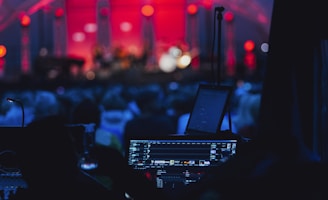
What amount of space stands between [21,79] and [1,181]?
22003 millimetres

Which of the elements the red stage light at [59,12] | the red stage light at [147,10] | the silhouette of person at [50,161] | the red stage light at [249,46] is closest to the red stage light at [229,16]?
the red stage light at [249,46]

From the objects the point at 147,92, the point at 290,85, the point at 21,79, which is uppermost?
the point at 290,85

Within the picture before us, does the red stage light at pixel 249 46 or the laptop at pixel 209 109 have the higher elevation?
the laptop at pixel 209 109

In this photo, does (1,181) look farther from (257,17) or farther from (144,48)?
(144,48)

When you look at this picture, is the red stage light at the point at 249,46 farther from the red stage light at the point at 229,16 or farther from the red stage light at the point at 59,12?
the red stage light at the point at 59,12

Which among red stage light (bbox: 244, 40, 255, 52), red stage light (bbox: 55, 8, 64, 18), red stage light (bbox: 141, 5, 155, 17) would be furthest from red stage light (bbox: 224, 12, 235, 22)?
red stage light (bbox: 55, 8, 64, 18)

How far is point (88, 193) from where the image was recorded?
262cm

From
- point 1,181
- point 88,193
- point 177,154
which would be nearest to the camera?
point 88,193

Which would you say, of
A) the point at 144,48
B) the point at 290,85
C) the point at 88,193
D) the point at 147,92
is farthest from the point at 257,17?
the point at 88,193

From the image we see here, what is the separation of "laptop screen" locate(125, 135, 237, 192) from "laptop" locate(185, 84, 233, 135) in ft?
0.98

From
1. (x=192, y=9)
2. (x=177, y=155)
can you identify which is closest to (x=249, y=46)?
(x=192, y=9)

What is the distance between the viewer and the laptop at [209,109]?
373 cm

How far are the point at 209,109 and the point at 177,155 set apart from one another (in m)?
0.48

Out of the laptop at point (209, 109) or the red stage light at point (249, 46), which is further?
the red stage light at point (249, 46)
